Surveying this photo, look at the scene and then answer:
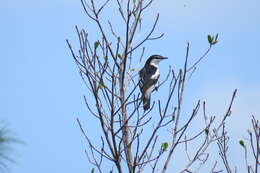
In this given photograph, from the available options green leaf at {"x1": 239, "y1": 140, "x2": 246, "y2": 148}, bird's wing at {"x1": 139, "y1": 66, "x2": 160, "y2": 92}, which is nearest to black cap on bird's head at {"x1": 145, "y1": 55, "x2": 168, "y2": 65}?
bird's wing at {"x1": 139, "y1": 66, "x2": 160, "y2": 92}

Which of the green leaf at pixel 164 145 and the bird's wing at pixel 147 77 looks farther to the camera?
the bird's wing at pixel 147 77

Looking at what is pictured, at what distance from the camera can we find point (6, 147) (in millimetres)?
3291

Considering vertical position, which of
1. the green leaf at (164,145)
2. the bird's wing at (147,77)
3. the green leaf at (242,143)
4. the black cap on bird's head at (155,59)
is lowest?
the green leaf at (164,145)

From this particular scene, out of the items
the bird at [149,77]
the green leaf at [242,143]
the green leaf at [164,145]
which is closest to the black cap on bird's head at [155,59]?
the bird at [149,77]

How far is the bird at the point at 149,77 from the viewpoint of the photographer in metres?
6.64

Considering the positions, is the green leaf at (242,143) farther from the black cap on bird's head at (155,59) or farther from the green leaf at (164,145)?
the black cap on bird's head at (155,59)

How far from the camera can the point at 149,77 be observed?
24.9 feet

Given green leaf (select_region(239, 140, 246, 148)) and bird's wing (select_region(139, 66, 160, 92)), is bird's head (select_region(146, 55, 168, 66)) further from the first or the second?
green leaf (select_region(239, 140, 246, 148))

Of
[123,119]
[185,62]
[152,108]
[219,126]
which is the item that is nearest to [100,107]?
[123,119]

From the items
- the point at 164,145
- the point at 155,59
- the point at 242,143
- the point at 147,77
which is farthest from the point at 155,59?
the point at 164,145

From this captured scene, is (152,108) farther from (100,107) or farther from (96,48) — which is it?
(96,48)

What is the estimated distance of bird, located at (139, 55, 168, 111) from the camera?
6.64 m

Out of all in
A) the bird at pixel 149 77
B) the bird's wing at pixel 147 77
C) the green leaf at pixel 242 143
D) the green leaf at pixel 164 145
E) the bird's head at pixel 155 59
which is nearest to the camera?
the green leaf at pixel 164 145

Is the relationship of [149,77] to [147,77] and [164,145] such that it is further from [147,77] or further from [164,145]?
[164,145]
